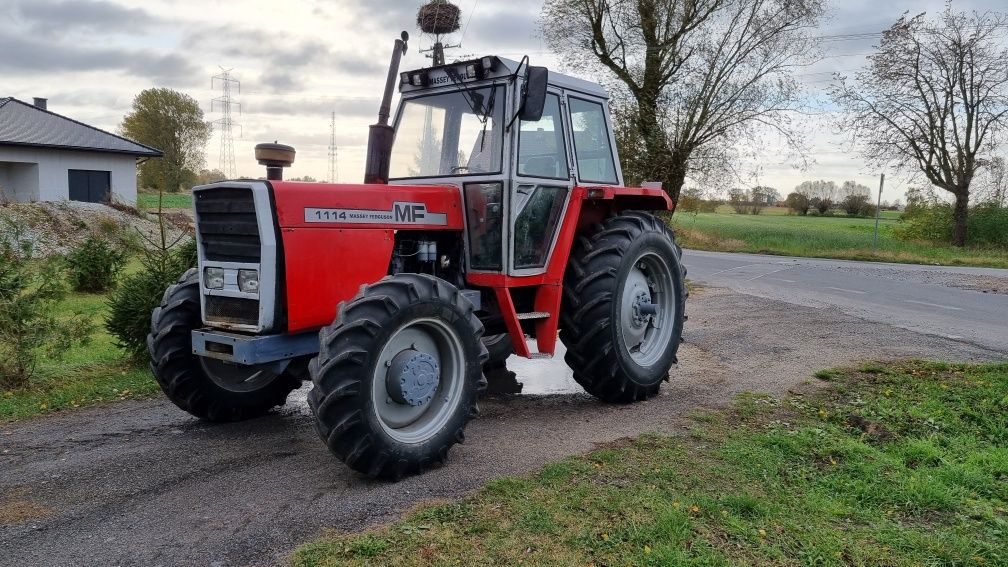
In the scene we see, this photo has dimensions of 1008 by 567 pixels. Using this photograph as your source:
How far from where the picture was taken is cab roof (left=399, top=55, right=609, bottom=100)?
18.4 feet

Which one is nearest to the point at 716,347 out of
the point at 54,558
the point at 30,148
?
the point at 54,558

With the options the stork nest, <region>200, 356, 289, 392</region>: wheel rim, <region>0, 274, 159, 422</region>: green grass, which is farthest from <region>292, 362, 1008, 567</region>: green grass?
the stork nest

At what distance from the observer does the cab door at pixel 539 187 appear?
5645 millimetres

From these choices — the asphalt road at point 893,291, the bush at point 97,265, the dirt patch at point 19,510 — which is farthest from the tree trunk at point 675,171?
the dirt patch at point 19,510

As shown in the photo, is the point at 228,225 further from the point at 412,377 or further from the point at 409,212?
the point at 412,377

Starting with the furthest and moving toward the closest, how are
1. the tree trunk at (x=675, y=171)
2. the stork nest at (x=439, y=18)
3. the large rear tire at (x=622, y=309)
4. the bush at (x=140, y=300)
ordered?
the tree trunk at (x=675, y=171), the stork nest at (x=439, y=18), the bush at (x=140, y=300), the large rear tire at (x=622, y=309)

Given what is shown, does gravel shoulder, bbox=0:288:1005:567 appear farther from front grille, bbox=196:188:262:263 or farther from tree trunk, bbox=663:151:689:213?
tree trunk, bbox=663:151:689:213

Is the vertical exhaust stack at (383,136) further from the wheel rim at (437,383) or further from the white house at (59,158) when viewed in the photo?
the white house at (59,158)

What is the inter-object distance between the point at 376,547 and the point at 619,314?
313 cm

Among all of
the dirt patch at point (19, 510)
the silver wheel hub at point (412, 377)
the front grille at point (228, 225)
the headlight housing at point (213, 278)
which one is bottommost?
the dirt patch at point (19, 510)

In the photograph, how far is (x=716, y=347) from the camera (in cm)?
894

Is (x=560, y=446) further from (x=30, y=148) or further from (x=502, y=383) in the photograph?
(x=30, y=148)

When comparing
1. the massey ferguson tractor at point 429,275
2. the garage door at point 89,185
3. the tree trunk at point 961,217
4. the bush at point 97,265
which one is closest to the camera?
the massey ferguson tractor at point 429,275

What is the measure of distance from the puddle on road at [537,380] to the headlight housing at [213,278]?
1.51 metres
